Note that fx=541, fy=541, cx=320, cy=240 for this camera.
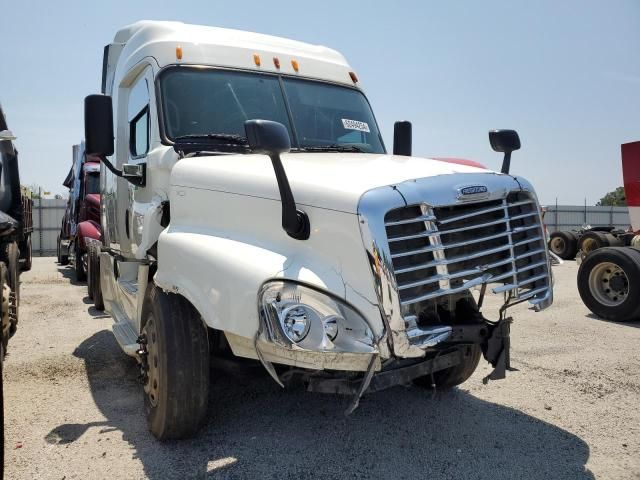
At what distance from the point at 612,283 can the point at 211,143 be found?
615 centimetres

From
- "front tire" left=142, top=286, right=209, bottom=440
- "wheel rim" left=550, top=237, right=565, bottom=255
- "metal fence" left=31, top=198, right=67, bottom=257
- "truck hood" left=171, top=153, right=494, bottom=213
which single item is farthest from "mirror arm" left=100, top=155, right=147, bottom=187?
"metal fence" left=31, top=198, right=67, bottom=257

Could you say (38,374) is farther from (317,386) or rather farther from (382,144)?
(382,144)

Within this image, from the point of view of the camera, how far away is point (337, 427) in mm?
Result: 3666

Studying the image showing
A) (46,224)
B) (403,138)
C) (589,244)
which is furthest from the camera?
(46,224)

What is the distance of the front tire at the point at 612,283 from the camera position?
6949mm

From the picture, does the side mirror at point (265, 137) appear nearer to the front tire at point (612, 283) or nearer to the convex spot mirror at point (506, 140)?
the convex spot mirror at point (506, 140)

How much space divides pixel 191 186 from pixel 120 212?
2074 millimetres

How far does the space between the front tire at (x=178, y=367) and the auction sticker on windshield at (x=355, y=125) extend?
6.80 ft

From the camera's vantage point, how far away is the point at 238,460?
10.4 feet

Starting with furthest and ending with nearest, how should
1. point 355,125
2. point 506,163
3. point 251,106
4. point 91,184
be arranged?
point 91,184 → point 355,125 → point 251,106 → point 506,163

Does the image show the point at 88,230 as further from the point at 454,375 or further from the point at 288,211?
the point at 288,211

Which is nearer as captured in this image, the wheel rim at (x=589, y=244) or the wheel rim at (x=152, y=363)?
the wheel rim at (x=152, y=363)

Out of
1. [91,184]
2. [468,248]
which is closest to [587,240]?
[91,184]

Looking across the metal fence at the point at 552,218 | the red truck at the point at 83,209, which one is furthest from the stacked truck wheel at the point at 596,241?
the red truck at the point at 83,209
